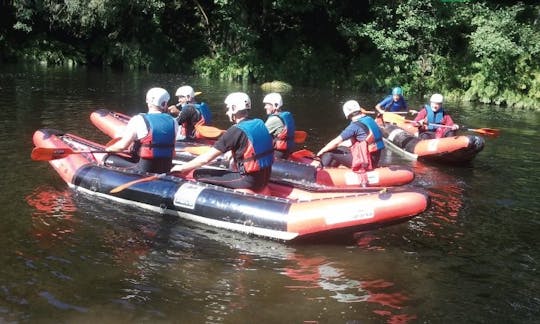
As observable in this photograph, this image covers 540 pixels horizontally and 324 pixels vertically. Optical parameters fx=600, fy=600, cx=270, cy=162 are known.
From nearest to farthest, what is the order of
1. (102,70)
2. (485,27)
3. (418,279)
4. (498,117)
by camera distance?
(418,279) < (498,117) < (485,27) < (102,70)

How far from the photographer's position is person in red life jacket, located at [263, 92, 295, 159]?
26.9ft

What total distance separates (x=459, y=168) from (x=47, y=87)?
1376 centimetres

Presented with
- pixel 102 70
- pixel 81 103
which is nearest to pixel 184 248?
pixel 81 103

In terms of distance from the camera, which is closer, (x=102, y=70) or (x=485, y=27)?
(x=485, y=27)

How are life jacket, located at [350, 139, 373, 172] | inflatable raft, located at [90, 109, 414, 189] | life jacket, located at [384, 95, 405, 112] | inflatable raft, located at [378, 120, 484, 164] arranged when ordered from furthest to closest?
1. life jacket, located at [384, 95, 405, 112]
2. inflatable raft, located at [378, 120, 484, 164]
3. inflatable raft, located at [90, 109, 414, 189]
4. life jacket, located at [350, 139, 373, 172]

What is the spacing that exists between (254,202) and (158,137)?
4.93ft

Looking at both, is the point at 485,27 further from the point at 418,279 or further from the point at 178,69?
the point at 418,279

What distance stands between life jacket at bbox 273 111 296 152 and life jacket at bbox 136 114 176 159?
5.87 ft

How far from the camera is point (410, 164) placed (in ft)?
35.4

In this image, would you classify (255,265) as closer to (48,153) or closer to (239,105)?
(239,105)

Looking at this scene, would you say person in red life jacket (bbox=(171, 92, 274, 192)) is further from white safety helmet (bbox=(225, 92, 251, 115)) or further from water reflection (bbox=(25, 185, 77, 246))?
water reflection (bbox=(25, 185, 77, 246))

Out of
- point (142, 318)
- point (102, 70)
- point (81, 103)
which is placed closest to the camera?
point (142, 318)

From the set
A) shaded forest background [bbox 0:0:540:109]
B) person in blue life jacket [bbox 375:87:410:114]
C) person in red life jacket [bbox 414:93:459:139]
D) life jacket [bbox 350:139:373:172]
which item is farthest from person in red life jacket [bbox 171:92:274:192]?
shaded forest background [bbox 0:0:540:109]

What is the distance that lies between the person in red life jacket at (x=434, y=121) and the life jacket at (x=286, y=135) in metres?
3.72
